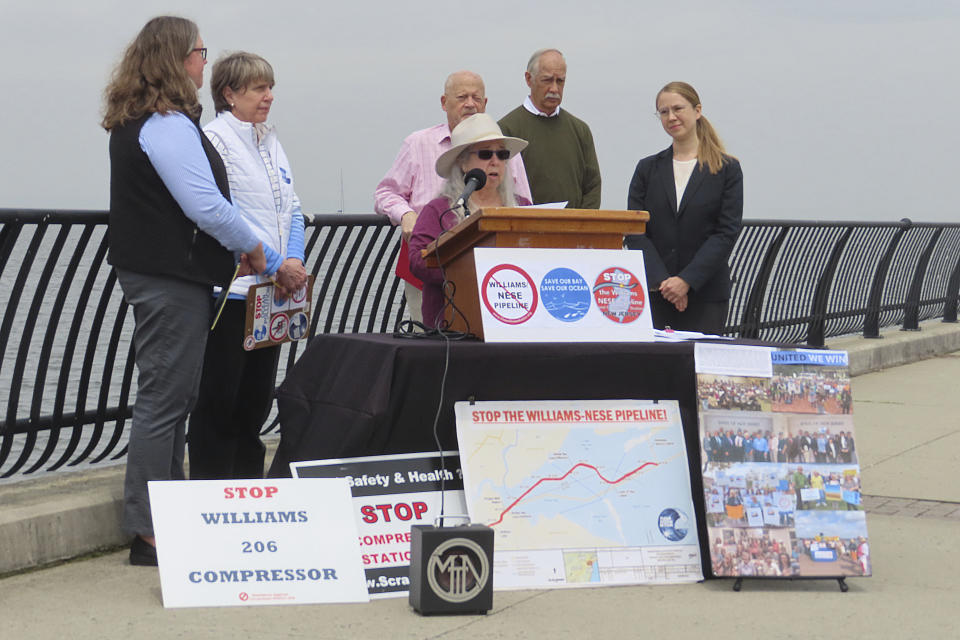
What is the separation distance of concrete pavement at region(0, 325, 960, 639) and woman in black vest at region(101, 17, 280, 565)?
13.5 inches

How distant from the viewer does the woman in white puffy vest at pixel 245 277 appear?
5355 mm

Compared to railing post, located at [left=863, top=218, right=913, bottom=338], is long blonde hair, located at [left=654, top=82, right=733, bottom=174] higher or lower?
higher

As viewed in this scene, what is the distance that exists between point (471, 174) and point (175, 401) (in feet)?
4.65

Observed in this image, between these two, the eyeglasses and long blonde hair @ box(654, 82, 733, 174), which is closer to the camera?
the eyeglasses

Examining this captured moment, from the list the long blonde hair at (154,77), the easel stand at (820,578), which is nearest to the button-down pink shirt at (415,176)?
the long blonde hair at (154,77)

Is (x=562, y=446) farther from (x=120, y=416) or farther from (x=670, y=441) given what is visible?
(x=120, y=416)

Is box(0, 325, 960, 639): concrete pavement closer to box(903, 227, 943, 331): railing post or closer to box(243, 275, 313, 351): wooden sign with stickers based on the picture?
box(243, 275, 313, 351): wooden sign with stickers

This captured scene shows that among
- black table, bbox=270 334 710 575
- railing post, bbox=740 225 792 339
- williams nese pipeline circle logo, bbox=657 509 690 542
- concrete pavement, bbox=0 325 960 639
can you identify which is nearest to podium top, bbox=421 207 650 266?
black table, bbox=270 334 710 575

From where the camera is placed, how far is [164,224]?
499 centimetres

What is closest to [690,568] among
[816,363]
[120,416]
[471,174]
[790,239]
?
[816,363]

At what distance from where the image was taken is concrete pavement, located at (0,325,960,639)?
14.3 ft

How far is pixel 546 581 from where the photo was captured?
4.85 meters

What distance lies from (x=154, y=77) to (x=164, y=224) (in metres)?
0.54

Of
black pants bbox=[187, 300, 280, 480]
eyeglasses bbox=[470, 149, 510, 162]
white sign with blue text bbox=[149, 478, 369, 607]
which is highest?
eyeglasses bbox=[470, 149, 510, 162]
